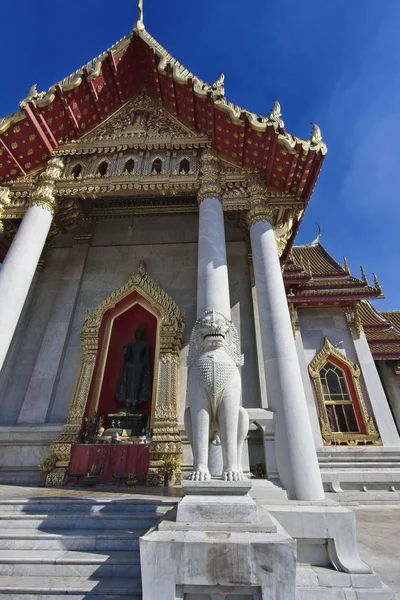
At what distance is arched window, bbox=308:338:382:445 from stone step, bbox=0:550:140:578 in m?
7.16

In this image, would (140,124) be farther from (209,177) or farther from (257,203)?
(257,203)

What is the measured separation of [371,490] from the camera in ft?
23.4

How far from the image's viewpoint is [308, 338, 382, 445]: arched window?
845cm

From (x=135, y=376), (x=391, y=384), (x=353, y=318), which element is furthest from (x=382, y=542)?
(x=391, y=384)

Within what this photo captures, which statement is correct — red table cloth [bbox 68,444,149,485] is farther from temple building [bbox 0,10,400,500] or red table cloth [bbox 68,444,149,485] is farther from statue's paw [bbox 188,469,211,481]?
statue's paw [bbox 188,469,211,481]

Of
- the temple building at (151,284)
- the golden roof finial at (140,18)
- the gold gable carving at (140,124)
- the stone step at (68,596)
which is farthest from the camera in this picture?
the golden roof finial at (140,18)

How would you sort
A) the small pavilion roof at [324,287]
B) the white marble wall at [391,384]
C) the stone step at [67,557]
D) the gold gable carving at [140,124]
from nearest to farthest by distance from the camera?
the stone step at [67,557] → the gold gable carving at [140,124] → the small pavilion roof at [324,287] → the white marble wall at [391,384]

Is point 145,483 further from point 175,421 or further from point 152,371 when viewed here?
point 152,371

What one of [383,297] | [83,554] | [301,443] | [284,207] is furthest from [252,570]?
[383,297]

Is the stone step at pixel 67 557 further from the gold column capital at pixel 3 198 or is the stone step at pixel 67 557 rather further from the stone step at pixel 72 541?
the gold column capital at pixel 3 198

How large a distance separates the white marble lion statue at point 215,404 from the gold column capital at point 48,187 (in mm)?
5476

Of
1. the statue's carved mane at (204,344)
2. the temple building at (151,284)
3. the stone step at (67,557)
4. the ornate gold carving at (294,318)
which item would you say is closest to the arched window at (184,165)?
the temple building at (151,284)

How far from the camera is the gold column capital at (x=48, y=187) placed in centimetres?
706

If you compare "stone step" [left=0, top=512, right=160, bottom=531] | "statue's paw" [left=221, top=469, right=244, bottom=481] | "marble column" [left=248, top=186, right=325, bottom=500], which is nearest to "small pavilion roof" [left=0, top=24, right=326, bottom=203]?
A: "marble column" [left=248, top=186, right=325, bottom=500]
